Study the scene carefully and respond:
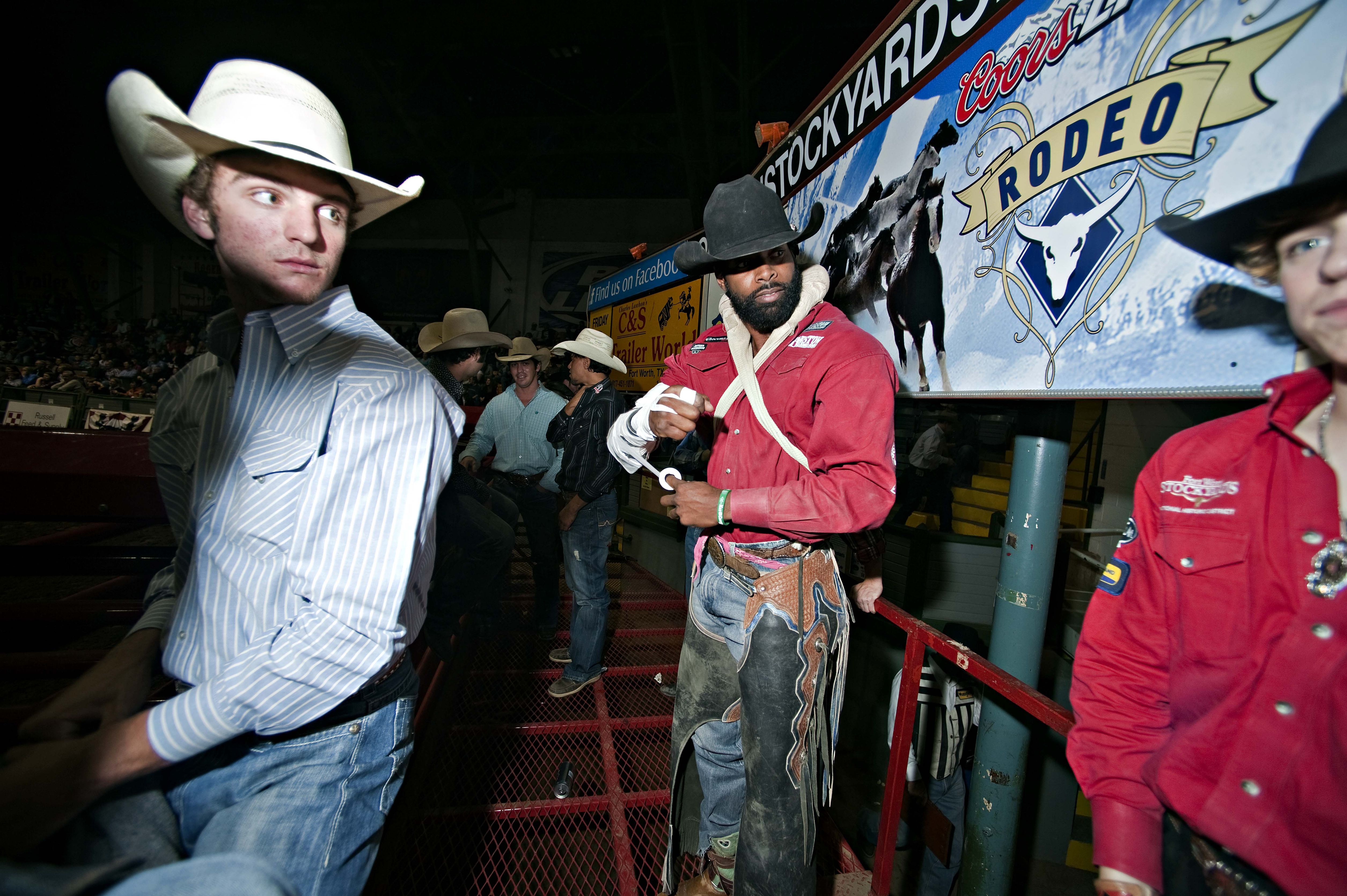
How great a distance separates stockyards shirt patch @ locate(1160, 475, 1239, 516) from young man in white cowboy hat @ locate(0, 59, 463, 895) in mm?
1566

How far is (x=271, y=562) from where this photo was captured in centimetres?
110

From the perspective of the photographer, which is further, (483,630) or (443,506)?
(483,630)

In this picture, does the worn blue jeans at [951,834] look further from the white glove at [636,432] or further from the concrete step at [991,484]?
the concrete step at [991,484]

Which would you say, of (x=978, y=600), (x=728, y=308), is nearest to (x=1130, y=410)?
(x=978, y=600)

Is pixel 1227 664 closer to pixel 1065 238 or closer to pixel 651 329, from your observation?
pixel 1065 238

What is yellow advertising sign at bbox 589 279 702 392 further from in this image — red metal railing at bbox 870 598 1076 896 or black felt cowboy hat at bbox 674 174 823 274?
red metal railing at bbox 870 598 1076 896

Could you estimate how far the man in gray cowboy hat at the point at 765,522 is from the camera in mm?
1673

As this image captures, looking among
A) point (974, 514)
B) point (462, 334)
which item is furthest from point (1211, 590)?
point (974, 514)

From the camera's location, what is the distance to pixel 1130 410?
309 inches

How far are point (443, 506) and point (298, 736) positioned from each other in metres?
1.42

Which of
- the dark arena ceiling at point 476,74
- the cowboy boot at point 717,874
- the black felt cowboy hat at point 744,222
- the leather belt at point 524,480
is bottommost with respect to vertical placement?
the cowboy boot at point 717,874

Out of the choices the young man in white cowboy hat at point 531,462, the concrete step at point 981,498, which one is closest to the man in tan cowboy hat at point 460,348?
the young man in white cowboy hat at point 531,462

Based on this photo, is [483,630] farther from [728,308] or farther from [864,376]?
[864,376]

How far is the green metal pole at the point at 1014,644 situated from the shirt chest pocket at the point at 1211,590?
3.48ft
